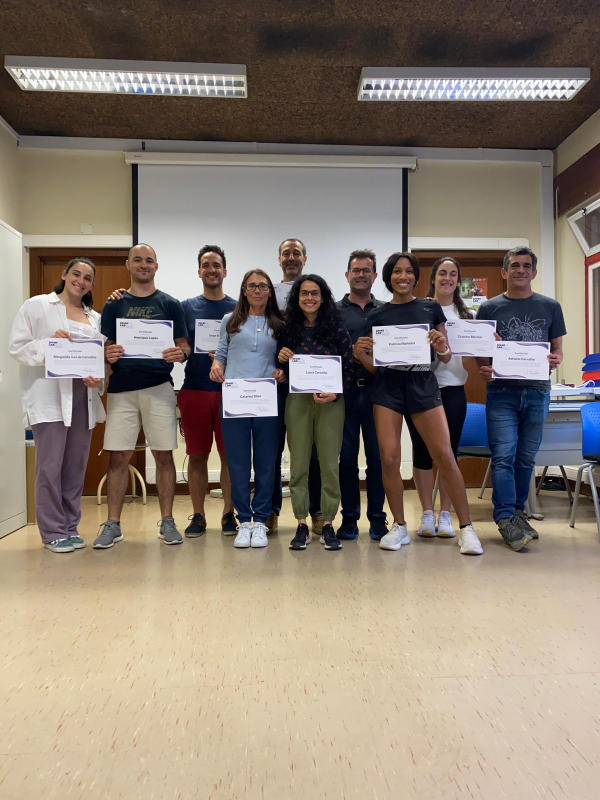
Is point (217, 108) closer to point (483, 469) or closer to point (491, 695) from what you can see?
point (483, 469)

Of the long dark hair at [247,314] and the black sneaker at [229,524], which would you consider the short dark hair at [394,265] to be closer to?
the long dark hair at [247,314]

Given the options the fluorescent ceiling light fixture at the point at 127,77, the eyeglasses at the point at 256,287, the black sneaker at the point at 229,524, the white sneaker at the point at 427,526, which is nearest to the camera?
the eyeglasses at the point at 256,287

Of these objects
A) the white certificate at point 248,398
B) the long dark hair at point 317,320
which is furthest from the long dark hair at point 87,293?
the long dark hair at point 317,320

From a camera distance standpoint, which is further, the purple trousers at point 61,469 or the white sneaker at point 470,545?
the purple trousers at point 61,469

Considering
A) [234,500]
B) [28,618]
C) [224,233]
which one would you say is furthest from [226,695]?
[224,233]

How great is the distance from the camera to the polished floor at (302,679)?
117 centimetres

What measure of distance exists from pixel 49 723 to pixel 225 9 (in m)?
3.89

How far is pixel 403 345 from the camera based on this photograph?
2822 millimetres

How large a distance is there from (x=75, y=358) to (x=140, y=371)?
13.4 inches

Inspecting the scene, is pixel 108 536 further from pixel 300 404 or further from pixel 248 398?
pixel 300 404

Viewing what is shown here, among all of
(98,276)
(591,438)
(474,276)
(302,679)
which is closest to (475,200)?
(474,276)

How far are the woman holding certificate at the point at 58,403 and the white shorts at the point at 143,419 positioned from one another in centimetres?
16

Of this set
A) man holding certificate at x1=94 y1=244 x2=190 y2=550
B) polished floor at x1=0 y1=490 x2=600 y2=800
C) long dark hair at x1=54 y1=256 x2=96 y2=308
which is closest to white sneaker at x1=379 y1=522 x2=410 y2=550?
polished floor at x1=0 y1=490 x2=600 y2=800

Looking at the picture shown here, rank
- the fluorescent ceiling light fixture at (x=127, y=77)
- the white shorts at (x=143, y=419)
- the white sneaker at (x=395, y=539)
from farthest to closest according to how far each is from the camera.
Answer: the fluorescent ceiling light fixture at (x=127, y=77) < the white shorts at (x=143, y=419) < the white sneaker at (x=395, y=539)
